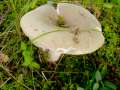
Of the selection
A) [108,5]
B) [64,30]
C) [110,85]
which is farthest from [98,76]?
[108,5]

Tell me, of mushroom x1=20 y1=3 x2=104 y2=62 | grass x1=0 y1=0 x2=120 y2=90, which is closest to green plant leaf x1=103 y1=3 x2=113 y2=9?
grass x1=0 y1=0 x2=120 y2=90

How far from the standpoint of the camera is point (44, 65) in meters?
1.73

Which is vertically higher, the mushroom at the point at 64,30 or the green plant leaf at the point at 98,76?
the mushroom at the point at 64,30

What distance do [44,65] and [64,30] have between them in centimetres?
33

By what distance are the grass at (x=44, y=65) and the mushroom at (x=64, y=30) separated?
0.16 meters

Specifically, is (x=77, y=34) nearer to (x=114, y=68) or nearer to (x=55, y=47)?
(x=55, y=47)

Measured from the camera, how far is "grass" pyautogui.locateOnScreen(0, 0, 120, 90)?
1.66 m

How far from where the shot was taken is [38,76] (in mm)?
1701

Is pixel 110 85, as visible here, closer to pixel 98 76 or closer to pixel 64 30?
pixel 98 76

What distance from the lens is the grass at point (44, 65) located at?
1.66 m

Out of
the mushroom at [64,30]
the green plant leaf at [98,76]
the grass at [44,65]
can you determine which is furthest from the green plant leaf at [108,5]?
the green plant leaf at [98,76]

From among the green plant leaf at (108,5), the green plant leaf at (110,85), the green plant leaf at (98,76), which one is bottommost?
the green plant leaf at (110,85)

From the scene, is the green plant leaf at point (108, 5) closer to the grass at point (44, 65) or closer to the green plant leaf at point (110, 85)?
the grass at point (44, 65)

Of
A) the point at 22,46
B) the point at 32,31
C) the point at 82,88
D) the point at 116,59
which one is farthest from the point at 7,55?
the point at 116,59
